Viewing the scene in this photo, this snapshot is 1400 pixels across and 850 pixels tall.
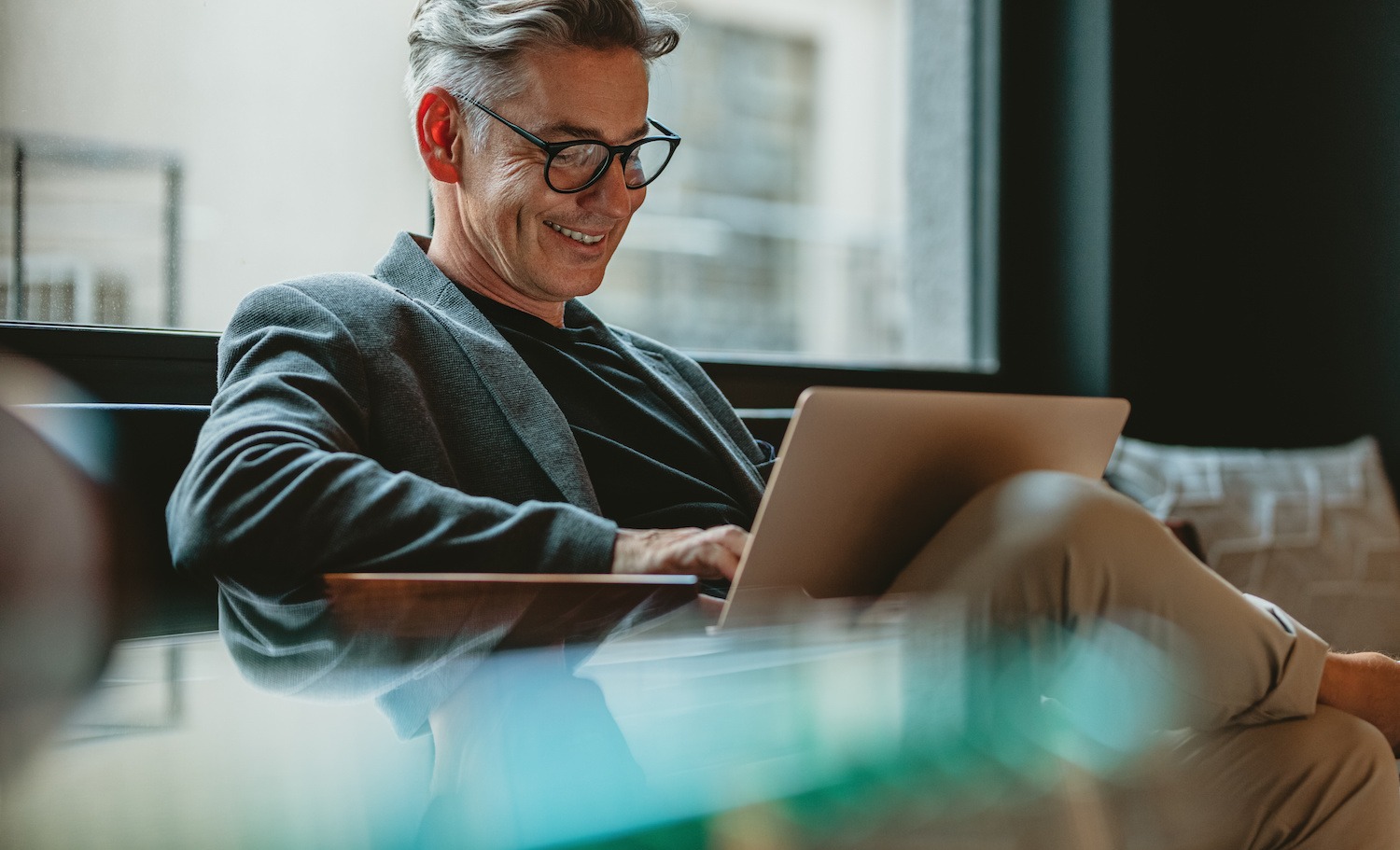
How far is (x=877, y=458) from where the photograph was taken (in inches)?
35.1

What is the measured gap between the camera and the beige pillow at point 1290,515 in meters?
2.11

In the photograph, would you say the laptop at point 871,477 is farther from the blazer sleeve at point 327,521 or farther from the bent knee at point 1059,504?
the blazer sleeve at point 327,521

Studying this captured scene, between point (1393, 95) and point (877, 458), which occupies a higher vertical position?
point (1393, 95)

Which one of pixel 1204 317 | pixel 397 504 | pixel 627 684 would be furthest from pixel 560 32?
pixel 1204 317

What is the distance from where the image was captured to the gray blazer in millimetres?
888

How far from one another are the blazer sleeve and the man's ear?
0.53 metres

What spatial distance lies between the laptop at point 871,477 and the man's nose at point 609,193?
585mm

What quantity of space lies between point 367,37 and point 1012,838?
1.60 metres

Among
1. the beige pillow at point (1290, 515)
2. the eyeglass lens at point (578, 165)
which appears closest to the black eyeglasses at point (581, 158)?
the eyeglass lens at point (578, 165)

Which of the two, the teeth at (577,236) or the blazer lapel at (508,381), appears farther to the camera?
the teeth at (577,236)


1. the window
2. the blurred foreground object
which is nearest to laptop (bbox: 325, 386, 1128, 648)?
the blurred foreground object

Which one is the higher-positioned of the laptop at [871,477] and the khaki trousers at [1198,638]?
the laptop at [871,477]

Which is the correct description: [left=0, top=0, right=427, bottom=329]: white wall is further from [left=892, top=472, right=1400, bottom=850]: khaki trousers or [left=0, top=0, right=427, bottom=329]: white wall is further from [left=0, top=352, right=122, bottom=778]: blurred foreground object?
[left=892, top=472, right=1400, bottom=850]: khaki trousers

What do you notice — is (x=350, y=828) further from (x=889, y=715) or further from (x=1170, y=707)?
(x=1170, y=707)
